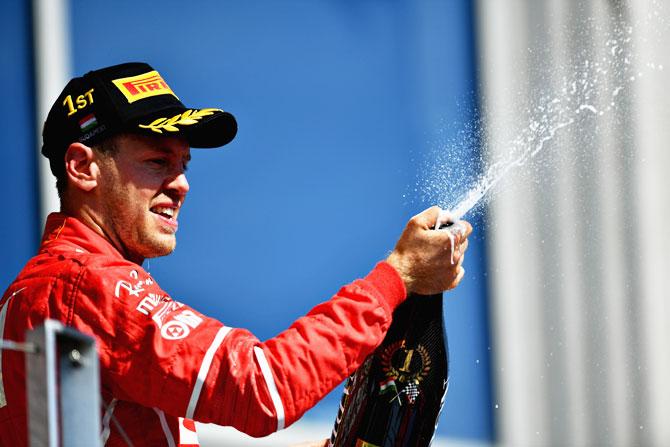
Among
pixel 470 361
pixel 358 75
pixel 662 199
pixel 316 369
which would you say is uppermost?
pixel 358 75

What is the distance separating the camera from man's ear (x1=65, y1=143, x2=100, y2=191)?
2.26 metres

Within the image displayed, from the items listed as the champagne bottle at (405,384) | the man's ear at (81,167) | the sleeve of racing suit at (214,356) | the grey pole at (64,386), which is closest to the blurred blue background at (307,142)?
the champagne bottle at (405,384)

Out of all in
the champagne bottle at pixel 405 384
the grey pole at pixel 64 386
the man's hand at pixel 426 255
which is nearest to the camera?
the grey pole at pixel 64 386

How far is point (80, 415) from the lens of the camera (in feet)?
4.44

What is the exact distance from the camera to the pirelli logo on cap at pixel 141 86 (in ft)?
7.48

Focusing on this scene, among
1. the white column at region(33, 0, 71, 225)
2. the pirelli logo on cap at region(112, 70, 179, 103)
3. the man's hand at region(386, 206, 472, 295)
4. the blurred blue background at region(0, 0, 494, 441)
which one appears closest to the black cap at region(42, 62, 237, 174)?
the pirelli logo on cap at region(112, 70, 179, 103)

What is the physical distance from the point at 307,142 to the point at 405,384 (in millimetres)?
1719

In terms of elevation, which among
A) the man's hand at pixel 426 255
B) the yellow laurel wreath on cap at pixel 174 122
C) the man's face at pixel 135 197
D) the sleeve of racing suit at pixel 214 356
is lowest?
the sleeve of racing suit at pixel 214 356

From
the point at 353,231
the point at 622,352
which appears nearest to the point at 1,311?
the point at 353,231

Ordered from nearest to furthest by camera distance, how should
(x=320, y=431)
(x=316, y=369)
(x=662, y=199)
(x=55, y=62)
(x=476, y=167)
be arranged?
(x=316, y=369), (x=476, y=167), (x=662, y=199), (x=320, y=431), (x=55, y=62)

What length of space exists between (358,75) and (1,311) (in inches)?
79.0

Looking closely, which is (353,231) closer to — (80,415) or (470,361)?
(470,361)

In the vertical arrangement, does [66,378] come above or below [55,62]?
below

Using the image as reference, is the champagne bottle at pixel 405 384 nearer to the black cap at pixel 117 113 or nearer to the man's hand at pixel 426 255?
the man's hand at pixel 426 255
